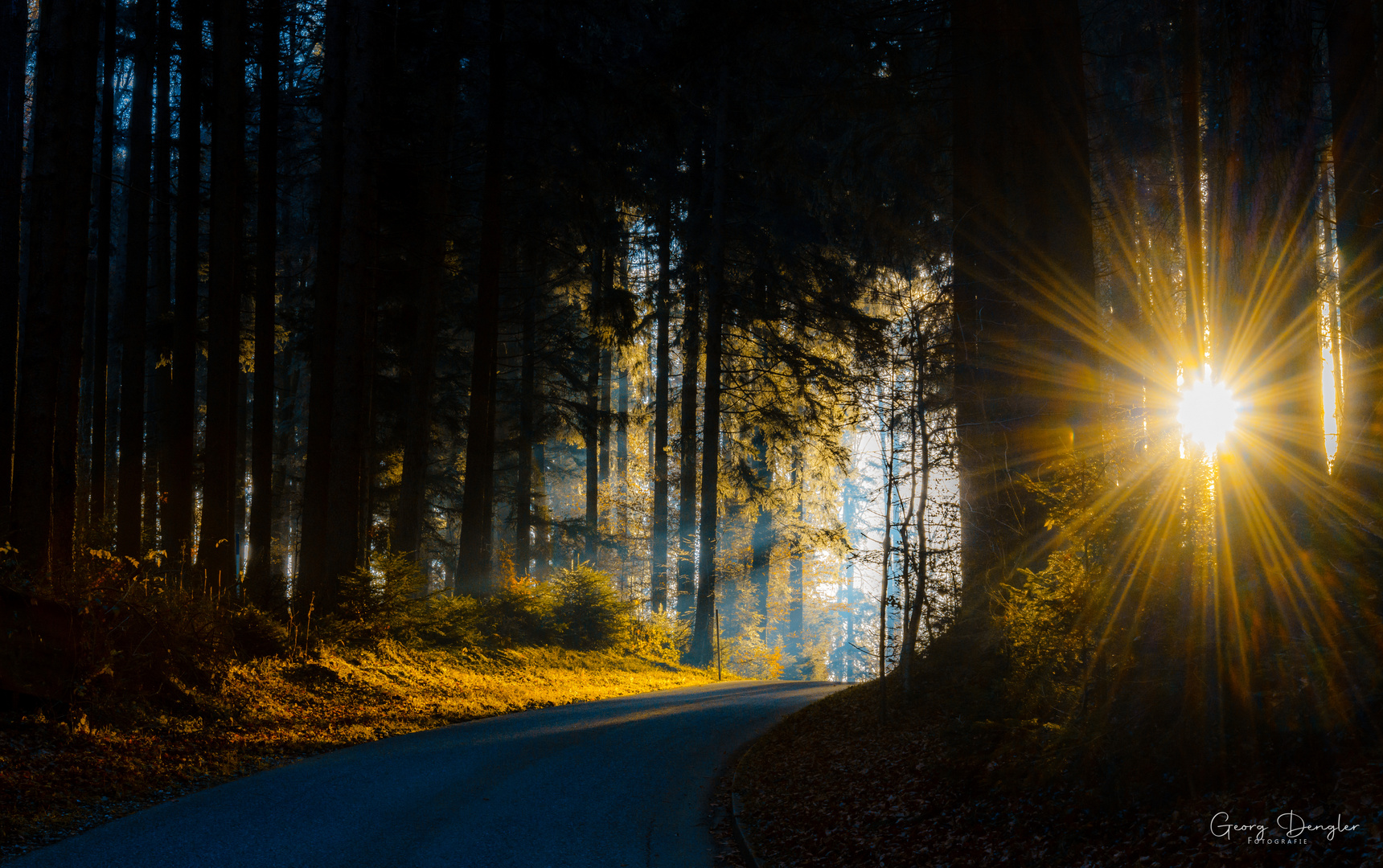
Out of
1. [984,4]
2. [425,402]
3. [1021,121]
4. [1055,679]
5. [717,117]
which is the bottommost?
[1055,679]

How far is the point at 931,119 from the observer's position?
13.7m

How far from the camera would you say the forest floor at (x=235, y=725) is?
671 centimetres

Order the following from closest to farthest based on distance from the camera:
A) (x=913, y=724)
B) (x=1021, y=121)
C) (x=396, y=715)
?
1. (x=913, y=724)
2. (x=1021, y=121)
3. (x=396, y=715)

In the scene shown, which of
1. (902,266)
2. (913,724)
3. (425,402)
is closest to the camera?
(913,724)

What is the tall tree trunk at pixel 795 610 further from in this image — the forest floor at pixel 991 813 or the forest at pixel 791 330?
the forest floor at pixel 991 813

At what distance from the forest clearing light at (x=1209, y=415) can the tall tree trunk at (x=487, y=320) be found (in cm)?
1195

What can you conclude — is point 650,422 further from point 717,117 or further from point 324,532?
point 324,532

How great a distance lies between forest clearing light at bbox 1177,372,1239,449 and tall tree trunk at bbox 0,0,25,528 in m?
12.6

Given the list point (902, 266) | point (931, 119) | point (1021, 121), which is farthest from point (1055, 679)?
point (902, 266)

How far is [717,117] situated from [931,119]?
10567 mm

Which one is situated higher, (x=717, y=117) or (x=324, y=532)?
(x=717, y=117)

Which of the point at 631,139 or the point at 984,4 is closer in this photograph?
the point at 984,4

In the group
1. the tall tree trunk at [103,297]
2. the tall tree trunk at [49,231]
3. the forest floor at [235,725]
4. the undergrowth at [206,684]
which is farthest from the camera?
the tall tree trunk at [103,297]

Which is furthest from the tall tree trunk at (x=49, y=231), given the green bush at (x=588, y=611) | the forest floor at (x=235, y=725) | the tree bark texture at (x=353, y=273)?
the green bush at (x=588, y=611)
